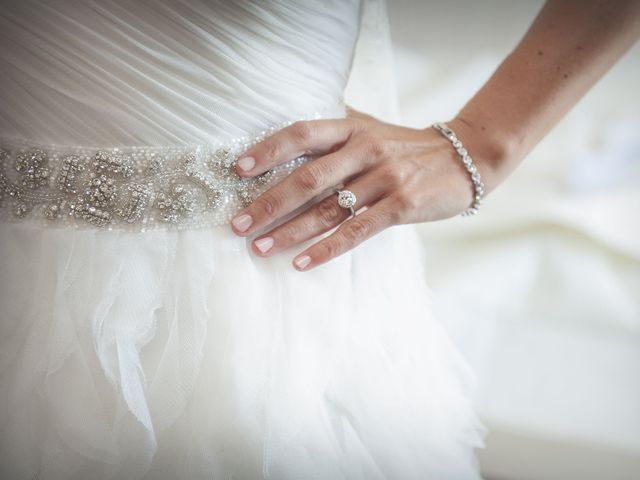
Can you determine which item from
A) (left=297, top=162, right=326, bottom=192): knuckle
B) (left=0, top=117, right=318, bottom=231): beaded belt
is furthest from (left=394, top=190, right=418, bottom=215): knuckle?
(left=0, top=117, right=318, bottom=231): beaded belt

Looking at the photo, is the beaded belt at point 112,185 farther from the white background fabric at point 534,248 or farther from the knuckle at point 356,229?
the white background fabric at point 534,248

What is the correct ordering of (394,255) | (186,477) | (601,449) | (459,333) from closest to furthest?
1. (186,477)
2. (394,255)
3. (601,449)
4. (459,333)

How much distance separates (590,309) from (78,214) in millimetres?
1087

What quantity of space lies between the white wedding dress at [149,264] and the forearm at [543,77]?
0.26m

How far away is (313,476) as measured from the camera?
44 cm

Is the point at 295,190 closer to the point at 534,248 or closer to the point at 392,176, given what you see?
Result: the point at 392,176

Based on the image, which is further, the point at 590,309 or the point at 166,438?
the point at 590,309

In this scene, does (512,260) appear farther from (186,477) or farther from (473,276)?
(186,477)

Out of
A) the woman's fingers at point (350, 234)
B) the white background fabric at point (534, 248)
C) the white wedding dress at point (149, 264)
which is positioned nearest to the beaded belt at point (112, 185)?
the white wedding dress at point (149, 264)

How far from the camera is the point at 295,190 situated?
1.54 feet

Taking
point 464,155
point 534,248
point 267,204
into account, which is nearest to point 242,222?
point 267,204

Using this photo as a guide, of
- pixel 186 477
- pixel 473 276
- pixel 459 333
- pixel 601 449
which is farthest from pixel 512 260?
pixel 186 477

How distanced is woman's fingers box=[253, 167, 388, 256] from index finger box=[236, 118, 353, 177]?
0.20 ft

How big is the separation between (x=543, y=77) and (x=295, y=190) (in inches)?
13.3
